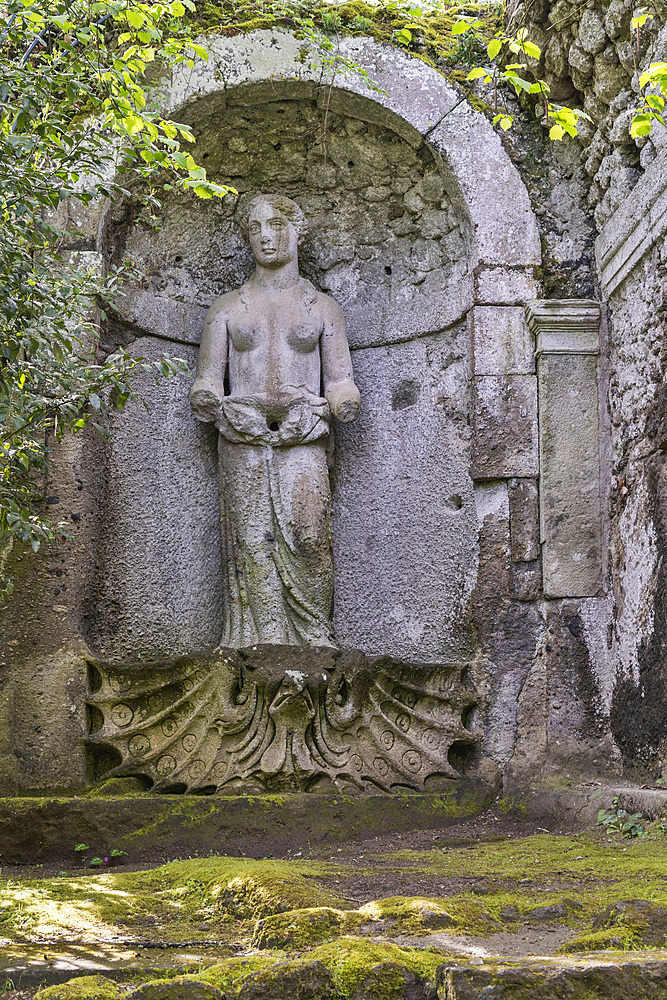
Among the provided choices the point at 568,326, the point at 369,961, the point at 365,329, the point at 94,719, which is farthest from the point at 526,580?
the point at 369,961

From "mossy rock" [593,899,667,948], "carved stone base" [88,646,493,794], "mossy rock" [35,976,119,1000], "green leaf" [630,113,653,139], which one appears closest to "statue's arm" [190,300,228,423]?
"carved stone base" [88,646,493,794]

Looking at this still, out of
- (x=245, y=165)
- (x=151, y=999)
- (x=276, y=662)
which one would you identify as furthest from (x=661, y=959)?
(x=245, y=165)

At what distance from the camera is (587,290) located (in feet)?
17.3

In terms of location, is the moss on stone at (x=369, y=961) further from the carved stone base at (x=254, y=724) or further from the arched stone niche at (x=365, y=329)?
the arched stone niche at (x=365, y=329)

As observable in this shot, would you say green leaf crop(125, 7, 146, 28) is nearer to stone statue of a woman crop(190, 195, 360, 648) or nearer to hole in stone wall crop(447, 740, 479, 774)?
stone statue of a woman crop(190, 195, 360, 648)

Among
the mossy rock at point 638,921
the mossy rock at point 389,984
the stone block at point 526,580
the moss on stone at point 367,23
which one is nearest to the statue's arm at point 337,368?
the stone block at point 526,580

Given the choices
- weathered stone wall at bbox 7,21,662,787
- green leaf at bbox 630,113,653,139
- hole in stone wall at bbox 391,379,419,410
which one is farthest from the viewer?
hole in stone wall at bbox 391,379,419,410

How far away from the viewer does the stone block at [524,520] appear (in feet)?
16.7

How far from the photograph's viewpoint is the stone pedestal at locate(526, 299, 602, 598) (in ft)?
16.4

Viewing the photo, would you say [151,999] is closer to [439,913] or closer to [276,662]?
[439,913]

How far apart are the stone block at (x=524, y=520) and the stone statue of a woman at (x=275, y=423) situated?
92 cm

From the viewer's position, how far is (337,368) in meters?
5.50

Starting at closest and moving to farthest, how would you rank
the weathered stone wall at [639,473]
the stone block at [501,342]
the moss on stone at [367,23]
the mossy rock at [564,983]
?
the mossy rock at [564,983], the weathered stone wall at [639,473], the stone block at [501,342], the moss on stone at [367,23]

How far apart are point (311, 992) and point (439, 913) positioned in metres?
0.65
